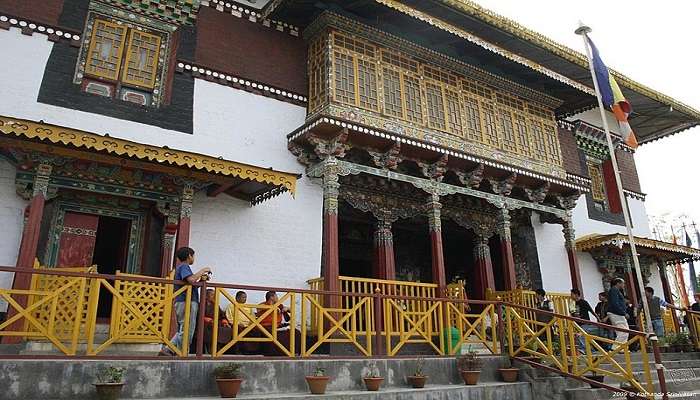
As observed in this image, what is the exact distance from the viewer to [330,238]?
404 inches

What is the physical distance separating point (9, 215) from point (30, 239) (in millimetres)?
1129

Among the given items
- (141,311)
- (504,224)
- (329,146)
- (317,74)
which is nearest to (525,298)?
(504,224)

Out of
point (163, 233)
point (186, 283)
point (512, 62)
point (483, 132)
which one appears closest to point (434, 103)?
point (483, 132)

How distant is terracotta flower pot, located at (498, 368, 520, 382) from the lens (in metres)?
8.28

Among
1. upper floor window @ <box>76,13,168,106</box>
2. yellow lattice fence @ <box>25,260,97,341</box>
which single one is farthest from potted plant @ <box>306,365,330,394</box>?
upper floor window @ <box>76,13,168,106</box>

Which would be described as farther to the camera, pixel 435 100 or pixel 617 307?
pixel 435 100

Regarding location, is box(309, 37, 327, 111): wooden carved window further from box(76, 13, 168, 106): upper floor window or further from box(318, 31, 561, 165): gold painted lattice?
box(76, 13, 168, 106): upper floor window

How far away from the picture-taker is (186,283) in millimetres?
6512

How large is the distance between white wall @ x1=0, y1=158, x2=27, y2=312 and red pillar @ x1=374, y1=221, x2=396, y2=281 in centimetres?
671

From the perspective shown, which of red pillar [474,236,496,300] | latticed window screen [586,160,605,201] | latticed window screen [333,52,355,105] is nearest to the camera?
latticed window screen [333,52,355,105]

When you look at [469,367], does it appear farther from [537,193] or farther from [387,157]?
[537,193]

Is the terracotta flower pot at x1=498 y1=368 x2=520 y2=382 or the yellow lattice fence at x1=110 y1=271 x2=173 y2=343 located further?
the terracotta flower pot at x1=498 y1=368 x2=520 y2=382

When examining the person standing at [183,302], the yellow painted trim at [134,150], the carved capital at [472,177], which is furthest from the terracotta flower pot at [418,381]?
the carved capital at [472,177]

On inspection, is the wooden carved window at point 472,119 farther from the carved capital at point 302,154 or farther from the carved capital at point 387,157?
the carved capital at point 302,154
